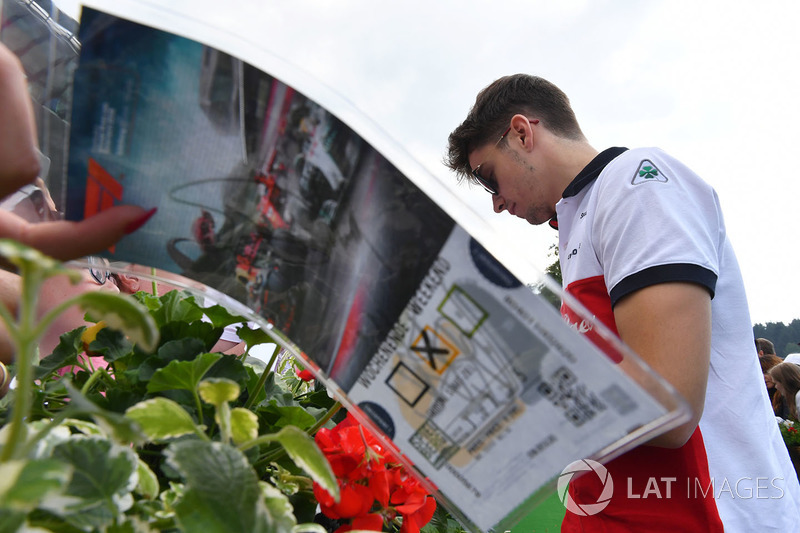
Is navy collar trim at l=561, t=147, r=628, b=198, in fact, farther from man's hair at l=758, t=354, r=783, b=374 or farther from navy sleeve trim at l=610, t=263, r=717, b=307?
man's hair at l=758, t=354, r=783, b=374

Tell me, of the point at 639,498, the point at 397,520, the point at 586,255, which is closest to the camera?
the point at 397,520

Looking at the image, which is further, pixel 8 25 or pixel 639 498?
pixel 639 498

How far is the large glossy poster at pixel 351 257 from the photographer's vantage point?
36cm

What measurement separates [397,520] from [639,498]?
1.86ft

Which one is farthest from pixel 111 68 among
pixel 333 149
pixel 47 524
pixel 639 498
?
pixel 639 498

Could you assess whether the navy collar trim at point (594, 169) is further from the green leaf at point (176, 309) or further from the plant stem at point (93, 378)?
the plant stem at point (93, 378)

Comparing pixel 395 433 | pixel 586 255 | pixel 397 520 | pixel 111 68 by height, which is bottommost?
pixel 397 520

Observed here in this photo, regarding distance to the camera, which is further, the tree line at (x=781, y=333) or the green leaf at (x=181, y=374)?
the tree line at (x=781, y=333)

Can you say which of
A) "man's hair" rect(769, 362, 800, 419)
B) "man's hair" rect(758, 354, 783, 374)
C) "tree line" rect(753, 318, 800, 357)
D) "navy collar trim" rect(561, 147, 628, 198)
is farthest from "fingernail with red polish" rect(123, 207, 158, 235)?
"tree line" rect(753, 318, 800, 357)

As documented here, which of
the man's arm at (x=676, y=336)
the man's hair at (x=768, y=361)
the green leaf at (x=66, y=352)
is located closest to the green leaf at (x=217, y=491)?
the green leaf at (x=66, y=352)

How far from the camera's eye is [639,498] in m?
0.94

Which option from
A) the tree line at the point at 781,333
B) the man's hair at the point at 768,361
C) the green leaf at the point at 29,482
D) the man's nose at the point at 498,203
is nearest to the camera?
the green leaf at the point at 29,482

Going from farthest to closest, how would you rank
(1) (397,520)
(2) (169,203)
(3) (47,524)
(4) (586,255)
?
(4) (586,255) → (1) (397,520) → (2) (169,203) → (3) (47,524)

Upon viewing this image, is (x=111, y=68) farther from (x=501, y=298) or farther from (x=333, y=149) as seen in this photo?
(x=501, y=298)
